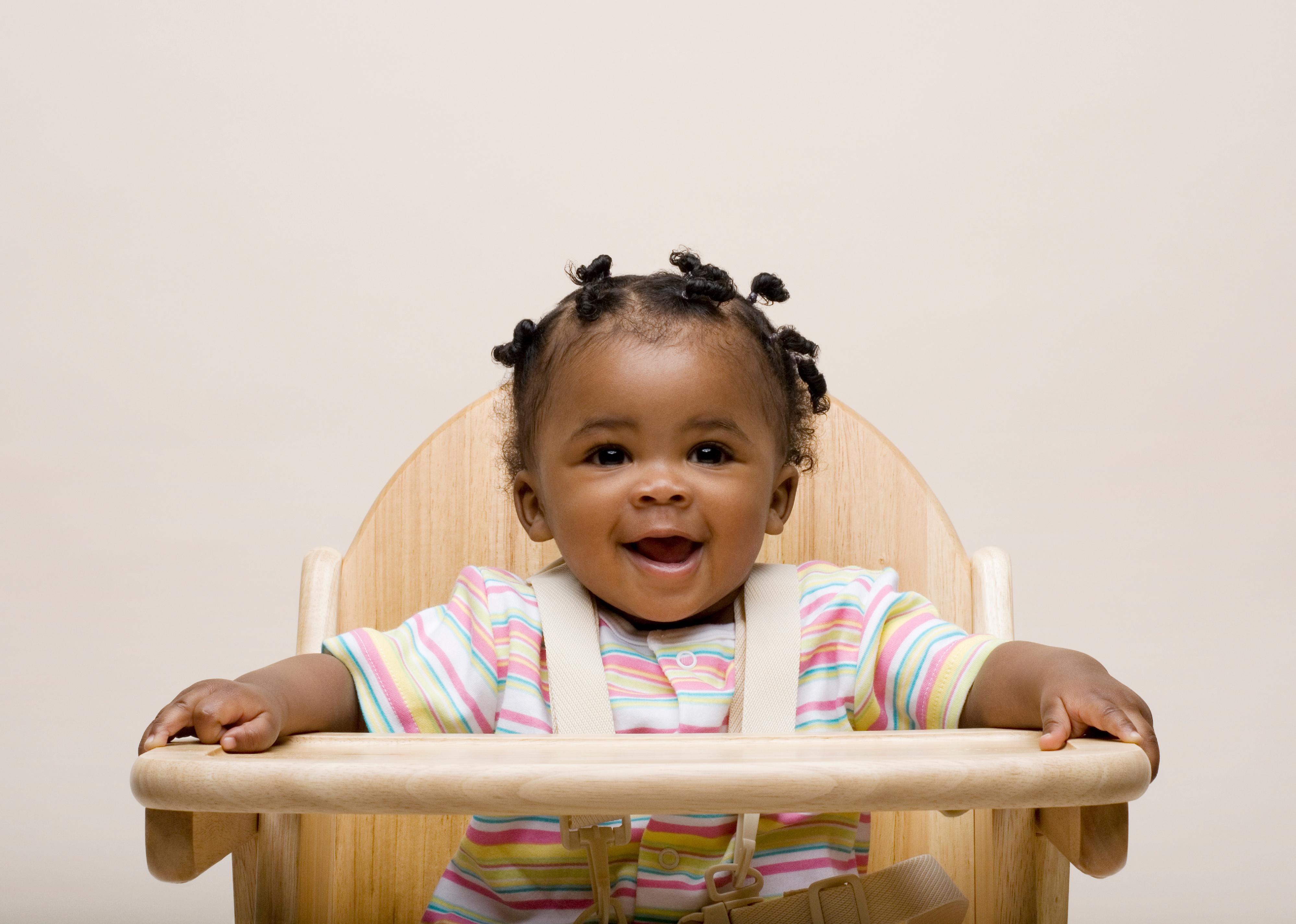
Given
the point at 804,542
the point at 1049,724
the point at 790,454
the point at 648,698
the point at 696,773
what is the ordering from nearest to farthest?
the point at 696,773, the point at 1049,724, the point at 648,698, the point at 790,454, the point at 804,542

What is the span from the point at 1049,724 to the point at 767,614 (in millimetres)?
292

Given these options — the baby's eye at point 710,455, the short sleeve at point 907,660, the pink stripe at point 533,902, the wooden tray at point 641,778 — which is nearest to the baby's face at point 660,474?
the baby's eye at point 710,455

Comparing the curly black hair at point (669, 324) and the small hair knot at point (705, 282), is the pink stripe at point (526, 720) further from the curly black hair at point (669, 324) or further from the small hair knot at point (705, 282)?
the small hair knot at point (705, 282)

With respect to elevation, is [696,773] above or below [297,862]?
above

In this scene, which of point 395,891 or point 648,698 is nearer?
point 648,698

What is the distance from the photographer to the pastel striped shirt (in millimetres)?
983

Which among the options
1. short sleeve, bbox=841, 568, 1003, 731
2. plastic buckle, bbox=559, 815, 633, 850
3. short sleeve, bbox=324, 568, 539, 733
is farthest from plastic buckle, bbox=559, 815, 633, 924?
short sleeve, bbox=841, 568, 1003, 731

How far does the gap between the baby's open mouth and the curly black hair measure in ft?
0.43

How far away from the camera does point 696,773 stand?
2.13 feet

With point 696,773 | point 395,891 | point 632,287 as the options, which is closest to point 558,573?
point 632,287

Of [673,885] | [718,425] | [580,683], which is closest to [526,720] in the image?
[580,683]

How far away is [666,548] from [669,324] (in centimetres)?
17

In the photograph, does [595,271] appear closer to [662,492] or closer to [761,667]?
[662,492]

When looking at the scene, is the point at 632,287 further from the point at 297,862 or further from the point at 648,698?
the point at 297,862
